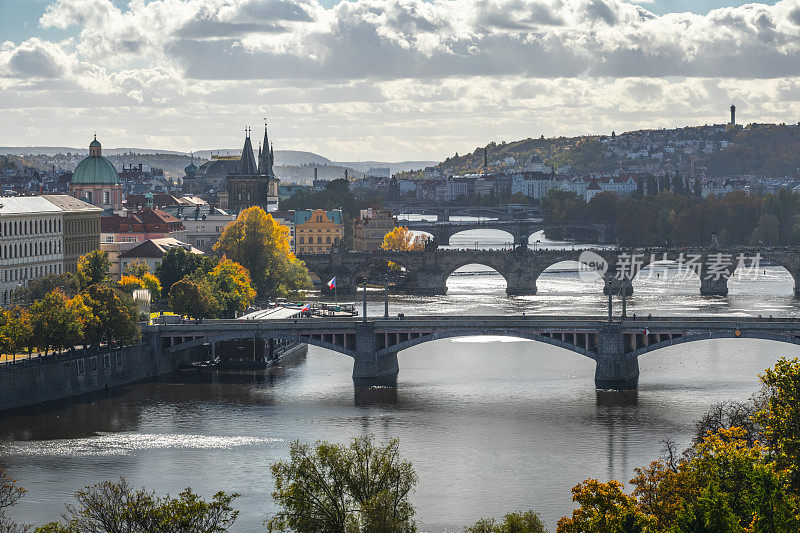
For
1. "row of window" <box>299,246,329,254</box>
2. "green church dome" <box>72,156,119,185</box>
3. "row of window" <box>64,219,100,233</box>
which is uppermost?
"green church dome" <box>72,156,119,185</box>

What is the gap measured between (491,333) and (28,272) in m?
29.3

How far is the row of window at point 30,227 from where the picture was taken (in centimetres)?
9031

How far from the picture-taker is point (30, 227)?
306 feet

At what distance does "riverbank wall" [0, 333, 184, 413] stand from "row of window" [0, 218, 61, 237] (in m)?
15.3

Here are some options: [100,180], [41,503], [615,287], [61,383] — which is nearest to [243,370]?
[61,383]

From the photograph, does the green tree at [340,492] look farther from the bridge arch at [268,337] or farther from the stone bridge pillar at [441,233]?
the stone bridge pillar at [441,233]

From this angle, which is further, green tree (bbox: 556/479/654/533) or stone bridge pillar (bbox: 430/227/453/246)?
stone bridge pillar (bbox: 430/227/453/246)

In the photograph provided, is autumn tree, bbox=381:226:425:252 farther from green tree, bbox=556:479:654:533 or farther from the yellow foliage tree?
green tree, bbox=556:479:654:533

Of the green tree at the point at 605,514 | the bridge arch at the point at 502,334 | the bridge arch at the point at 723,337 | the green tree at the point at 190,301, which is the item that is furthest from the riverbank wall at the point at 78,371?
the green tree at the point at 605,514

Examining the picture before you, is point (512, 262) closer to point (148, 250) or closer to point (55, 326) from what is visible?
point (148, 250)

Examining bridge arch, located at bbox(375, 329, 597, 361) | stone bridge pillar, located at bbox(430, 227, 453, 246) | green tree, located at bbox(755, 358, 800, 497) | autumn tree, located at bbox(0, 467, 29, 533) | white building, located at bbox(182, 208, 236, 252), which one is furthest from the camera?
stone bridge pillar, located at bbox(430, 227, 453, 246)

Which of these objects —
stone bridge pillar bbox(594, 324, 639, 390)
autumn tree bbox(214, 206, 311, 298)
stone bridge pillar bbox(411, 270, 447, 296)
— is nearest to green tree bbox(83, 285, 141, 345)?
stone bridge pillar bbox(594, 324, 639, 390)

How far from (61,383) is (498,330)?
65.3ft

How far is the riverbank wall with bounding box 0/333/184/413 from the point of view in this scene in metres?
68.1
